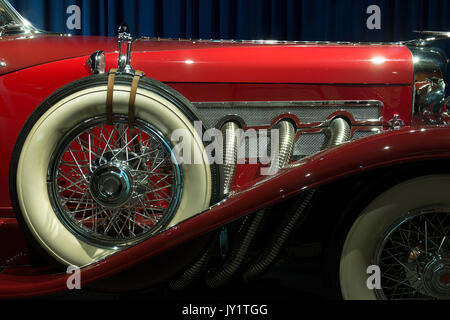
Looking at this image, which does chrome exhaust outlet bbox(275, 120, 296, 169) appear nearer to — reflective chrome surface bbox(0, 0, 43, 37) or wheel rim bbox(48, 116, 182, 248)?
wheel rim bbox(48, 116, 182, 248)

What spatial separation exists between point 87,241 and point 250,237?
22.2 inches

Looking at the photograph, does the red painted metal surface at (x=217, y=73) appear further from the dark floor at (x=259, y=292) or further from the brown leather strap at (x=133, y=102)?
the dark floor at (x=259, y=292)

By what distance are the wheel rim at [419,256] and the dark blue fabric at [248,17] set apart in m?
3.17

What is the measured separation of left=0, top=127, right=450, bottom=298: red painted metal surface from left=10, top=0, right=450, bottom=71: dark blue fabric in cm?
310

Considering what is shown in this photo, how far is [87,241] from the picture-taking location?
5.13 ft

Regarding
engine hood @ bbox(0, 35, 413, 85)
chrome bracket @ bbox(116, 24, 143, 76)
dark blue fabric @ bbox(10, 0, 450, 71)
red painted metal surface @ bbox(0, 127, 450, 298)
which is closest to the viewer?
red painted metal surface @ bbox(0, 127, 450, 298)

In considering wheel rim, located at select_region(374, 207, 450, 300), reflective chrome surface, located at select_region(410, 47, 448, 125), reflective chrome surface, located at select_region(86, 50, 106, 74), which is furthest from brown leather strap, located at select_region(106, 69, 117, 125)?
reflective chrome surface, located at select_region(410, 47, 448, 125)

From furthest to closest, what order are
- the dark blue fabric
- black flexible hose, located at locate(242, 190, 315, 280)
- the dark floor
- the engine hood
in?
the dark blue fabric < the dark floor < the engine hood < black flexible hose, located at locate(242, 190, 315, 280)

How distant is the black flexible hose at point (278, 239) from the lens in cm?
148

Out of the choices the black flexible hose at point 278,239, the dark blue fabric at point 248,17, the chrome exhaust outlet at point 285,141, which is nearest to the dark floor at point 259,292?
the black flexible hose at point 278,239

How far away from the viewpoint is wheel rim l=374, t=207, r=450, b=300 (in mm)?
1366

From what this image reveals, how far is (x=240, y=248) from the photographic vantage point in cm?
153

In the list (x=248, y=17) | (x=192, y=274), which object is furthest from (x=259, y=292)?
(x=248, y=17)
